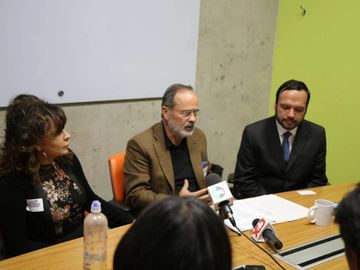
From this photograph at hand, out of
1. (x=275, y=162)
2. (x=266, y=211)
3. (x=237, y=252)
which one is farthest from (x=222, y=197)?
(x=275, y=162)

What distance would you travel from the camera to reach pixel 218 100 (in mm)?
3938

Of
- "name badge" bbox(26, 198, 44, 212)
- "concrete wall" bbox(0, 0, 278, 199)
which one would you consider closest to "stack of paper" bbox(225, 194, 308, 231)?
"name badge" bbox(26, 198, 44, 212)

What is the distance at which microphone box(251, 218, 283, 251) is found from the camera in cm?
165

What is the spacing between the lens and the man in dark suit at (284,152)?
271cm

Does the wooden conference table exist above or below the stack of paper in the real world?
below

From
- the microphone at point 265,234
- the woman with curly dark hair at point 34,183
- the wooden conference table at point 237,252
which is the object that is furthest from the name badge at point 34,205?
the microphone at point 265,234

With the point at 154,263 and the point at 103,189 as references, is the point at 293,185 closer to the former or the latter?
the point at 103,189

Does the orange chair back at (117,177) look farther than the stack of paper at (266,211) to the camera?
Yes

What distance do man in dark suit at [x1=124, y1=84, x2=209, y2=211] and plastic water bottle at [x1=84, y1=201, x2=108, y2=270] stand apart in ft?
2.40

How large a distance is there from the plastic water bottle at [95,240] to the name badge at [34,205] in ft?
1.43

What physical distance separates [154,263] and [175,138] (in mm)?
1916

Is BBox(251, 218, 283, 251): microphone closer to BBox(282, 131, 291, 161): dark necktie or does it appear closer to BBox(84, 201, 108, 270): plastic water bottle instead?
BBox(84, 201, 108, 270): plastic water bottle

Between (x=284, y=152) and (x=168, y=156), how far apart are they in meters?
0.85

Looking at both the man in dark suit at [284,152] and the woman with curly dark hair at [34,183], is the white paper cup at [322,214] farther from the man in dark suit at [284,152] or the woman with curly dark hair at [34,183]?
the woman with curly dark hair at [34,183]
